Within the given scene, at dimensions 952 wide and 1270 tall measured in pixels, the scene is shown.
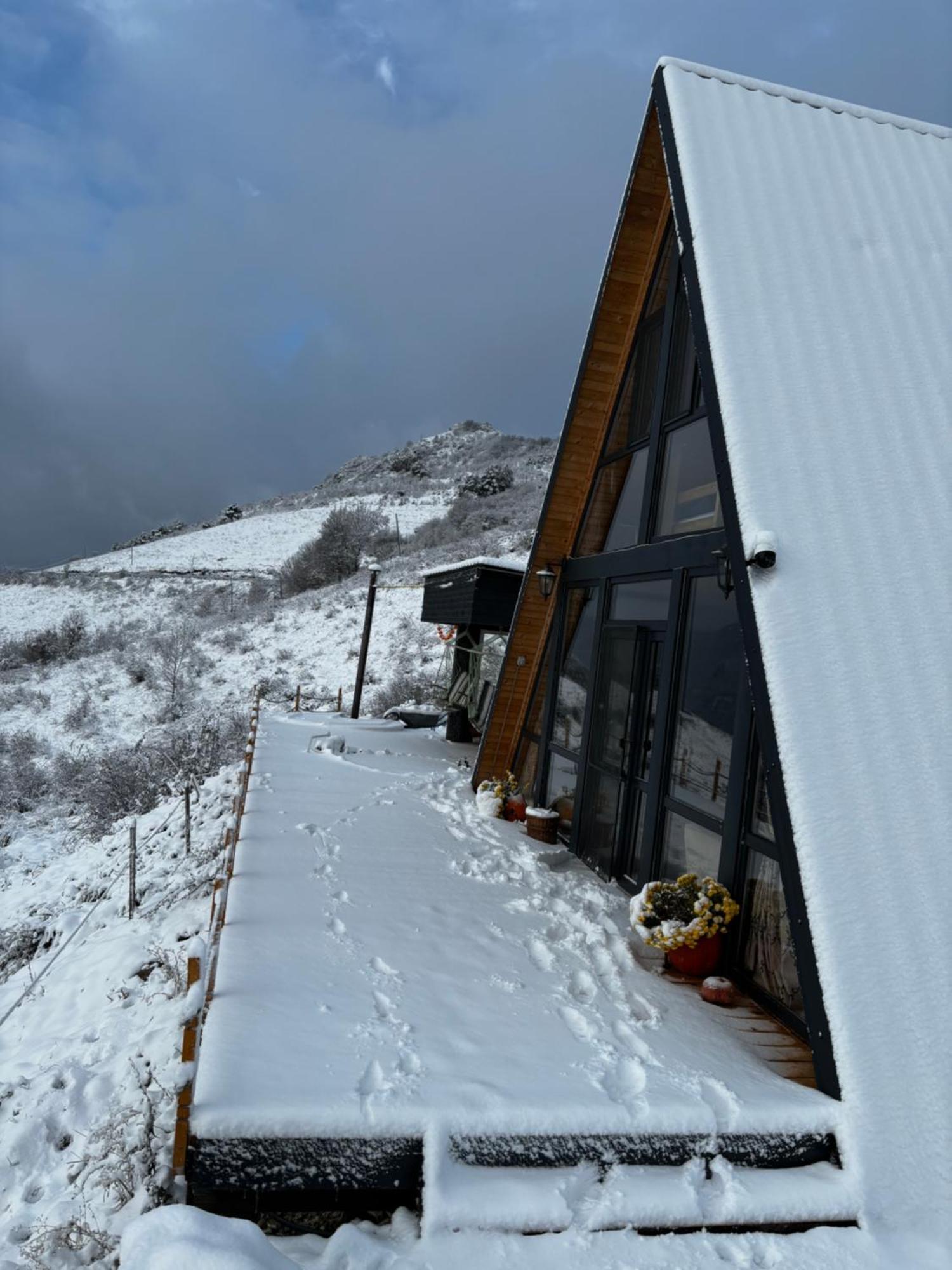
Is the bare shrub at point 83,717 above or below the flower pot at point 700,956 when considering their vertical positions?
above

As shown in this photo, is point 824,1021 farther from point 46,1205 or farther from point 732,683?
point 46,1205

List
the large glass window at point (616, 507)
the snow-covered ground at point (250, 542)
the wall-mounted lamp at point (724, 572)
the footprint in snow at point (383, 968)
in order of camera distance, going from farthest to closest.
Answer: the snow-covered ground at point (250, 542)
the large glass window at point (616, 507)
the wall-mounted lamp at point (724, 572)
the footprint in snow at point (383, 968)

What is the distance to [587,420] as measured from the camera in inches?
278

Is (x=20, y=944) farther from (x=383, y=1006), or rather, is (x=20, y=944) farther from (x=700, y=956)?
(x=700, y=956)

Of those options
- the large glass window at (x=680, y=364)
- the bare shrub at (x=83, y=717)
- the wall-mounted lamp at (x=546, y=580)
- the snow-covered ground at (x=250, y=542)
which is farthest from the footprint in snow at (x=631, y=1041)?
the snow-covered ground at (x=250, y=542)

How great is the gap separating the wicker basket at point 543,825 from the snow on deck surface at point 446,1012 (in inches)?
15.4

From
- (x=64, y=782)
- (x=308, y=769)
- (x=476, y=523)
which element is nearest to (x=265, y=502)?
(x=476, y=523)

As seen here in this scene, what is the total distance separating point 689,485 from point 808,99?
2.95 metres

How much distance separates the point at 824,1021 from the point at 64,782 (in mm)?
13760

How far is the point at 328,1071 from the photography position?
3.19 m

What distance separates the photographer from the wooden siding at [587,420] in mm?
6168

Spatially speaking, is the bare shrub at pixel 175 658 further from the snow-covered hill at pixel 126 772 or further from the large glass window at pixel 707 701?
the large glass window at pixel 707 701

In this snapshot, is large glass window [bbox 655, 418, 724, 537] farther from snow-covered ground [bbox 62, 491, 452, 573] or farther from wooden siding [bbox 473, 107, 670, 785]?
snow-covered ground [bbox 62, 491, 452, 573]

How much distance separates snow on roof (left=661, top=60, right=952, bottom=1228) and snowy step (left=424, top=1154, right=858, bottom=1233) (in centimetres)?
27
